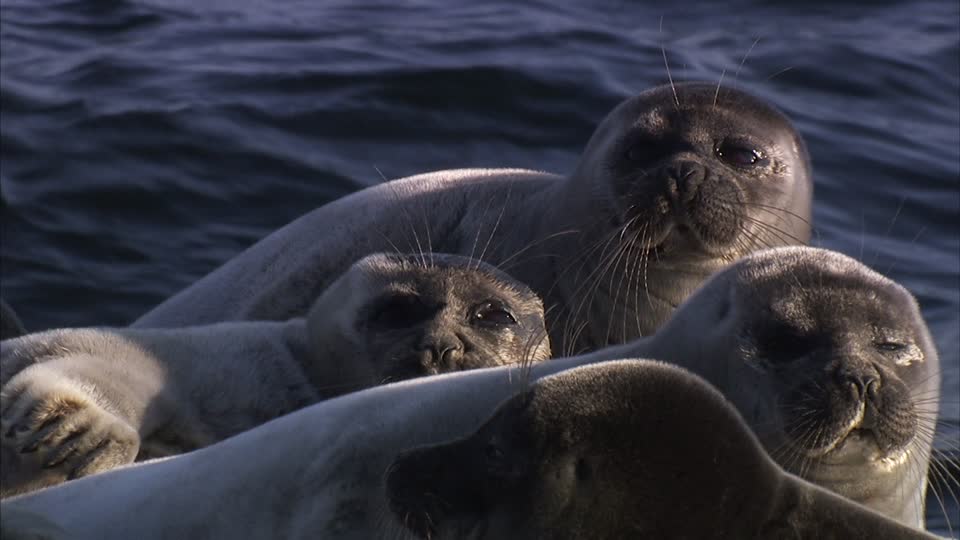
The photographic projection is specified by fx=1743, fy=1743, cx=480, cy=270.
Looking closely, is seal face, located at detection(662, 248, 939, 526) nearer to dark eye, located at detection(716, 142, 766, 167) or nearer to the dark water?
dark eye, located at detection(716, 142, 766, 167)

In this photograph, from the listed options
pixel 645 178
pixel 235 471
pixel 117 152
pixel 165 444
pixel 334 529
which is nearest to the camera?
pixel 334 529

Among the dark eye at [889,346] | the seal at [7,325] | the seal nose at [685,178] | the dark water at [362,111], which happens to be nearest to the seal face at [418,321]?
the seal nose at [685,178]

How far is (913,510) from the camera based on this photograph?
12.4 ft

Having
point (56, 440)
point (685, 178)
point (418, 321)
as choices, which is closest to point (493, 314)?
point (418, 321)

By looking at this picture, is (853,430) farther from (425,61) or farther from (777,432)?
(425,61)

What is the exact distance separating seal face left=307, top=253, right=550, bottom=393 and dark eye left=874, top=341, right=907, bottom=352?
90 cm

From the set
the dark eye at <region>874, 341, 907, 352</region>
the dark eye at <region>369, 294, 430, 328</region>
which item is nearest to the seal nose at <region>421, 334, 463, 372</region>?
the dark eye at <region>369, 294, 430, 328</region>

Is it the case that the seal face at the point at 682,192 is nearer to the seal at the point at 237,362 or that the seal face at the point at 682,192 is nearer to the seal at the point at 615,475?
Answer: the seal at the point at 237,362

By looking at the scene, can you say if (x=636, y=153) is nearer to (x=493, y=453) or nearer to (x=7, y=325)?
(x=7, y=325)

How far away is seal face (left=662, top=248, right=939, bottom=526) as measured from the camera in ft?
11.5

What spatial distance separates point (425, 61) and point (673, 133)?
6.17 metres

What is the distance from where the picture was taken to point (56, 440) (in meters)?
3.97

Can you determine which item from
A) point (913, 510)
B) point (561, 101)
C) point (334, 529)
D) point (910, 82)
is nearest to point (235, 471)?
point (334, 529)

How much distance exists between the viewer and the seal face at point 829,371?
3.51 m
